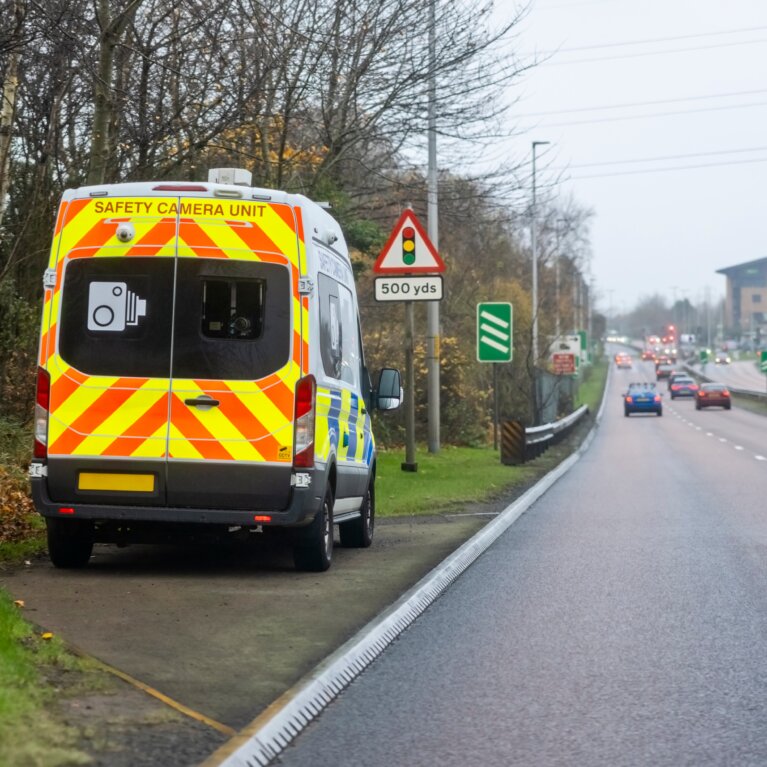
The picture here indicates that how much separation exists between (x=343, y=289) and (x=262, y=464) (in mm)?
2275

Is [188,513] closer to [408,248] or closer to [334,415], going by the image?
[334,415]

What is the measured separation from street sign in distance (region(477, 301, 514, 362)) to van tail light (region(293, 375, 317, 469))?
18119 mm

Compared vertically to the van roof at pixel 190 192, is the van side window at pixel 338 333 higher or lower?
lower

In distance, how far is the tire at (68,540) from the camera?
1004cm

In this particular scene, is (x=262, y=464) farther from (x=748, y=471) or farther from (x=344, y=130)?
(x=748, y=471)

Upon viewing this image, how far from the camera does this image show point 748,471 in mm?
26016

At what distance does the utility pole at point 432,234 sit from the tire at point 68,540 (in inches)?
524

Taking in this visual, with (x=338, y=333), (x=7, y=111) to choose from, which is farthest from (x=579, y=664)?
(x=7, y=111)

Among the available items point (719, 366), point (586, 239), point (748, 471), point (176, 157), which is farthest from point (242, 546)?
point (719, 366)

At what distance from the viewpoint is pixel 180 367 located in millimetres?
9797

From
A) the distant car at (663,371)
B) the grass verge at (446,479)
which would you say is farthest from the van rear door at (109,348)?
the distant car at (663,371)

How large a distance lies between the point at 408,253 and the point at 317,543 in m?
9.40

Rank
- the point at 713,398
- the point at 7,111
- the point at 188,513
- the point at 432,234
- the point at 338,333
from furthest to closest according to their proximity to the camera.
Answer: the point at 713,398 < the point at 432,234 < the point at 7,111 < the point at 338,333 < the point at 188,513

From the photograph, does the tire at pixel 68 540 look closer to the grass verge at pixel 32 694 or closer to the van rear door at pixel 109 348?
the van rear door at pixel 109 348
